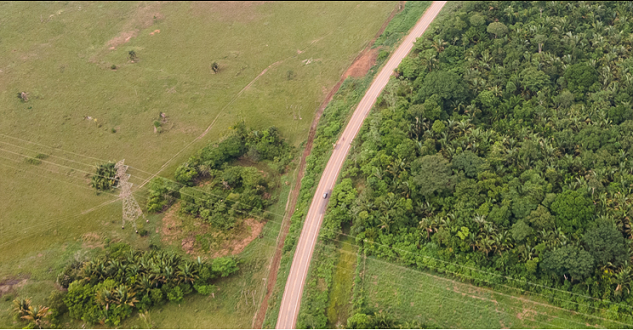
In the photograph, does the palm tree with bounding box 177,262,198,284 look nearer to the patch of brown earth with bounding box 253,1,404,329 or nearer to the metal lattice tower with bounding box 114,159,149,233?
the patch of brown earth with bounding box 253,1,404,329

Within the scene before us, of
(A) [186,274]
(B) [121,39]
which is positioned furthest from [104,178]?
(B) [121,39]

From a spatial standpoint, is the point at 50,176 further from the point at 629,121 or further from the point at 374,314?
the point at 629,121

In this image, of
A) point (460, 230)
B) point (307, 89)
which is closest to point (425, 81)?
point (307, 89)

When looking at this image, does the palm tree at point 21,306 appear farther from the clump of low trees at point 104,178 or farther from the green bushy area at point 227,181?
the clump of low trees at point 104,178

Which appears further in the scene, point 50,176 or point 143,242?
point 50,176

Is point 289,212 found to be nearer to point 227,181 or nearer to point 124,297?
point 227,181

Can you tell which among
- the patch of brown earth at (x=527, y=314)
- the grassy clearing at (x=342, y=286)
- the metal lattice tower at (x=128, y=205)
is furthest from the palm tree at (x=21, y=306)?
the patch of brown earth at (x=527, y=314)
